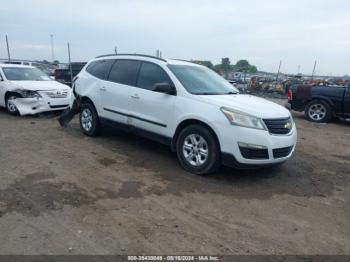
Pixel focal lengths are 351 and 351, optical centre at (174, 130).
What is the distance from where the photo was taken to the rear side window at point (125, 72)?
6.59m

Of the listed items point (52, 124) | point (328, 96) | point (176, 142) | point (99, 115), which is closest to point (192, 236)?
point (176, 142)

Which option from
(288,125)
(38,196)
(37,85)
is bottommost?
(38,196)

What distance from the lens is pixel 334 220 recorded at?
422 centimetres

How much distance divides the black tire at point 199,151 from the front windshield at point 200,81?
27.4 inches

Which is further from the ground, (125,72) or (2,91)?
(125,72)

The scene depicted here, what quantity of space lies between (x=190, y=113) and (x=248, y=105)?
897mm

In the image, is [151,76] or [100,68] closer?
[151,76]

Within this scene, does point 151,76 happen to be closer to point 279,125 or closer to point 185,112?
point 185,112

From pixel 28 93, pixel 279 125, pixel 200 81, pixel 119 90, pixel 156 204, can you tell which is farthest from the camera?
pixel 28 93

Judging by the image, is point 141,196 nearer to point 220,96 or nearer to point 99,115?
point 220,96

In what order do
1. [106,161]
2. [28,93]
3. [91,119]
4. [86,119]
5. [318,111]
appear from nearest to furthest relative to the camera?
[106,161]
[91,119]
[86,119]
[28,93]
[318,111]

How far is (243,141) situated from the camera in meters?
4.99

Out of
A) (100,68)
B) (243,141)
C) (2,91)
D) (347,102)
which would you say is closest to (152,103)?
(243,141)

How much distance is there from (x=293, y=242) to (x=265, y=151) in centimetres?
171
